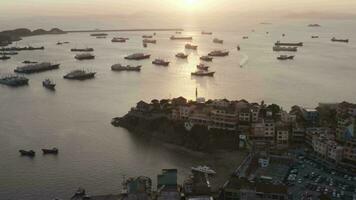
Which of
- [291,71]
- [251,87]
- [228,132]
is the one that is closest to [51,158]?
[228,132]

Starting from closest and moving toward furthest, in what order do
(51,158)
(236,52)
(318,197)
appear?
(318,197) < (51,158) < (236,52)

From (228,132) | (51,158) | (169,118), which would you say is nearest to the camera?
(51,158)

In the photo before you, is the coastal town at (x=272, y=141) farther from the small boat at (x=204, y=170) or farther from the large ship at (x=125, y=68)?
the large ship at (x=125, y=68)

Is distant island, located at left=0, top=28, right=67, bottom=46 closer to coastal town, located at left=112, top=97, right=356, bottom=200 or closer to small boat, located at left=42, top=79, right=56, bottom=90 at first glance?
small boat, located at left=42, top=79, right=56, bottom=90

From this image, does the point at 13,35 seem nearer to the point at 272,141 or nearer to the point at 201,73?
the point at 201,73

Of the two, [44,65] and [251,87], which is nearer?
[251,87]

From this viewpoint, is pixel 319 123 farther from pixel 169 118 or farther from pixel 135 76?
pixel 135 76

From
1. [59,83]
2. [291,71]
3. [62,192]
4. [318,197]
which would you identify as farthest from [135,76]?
[318,197]
